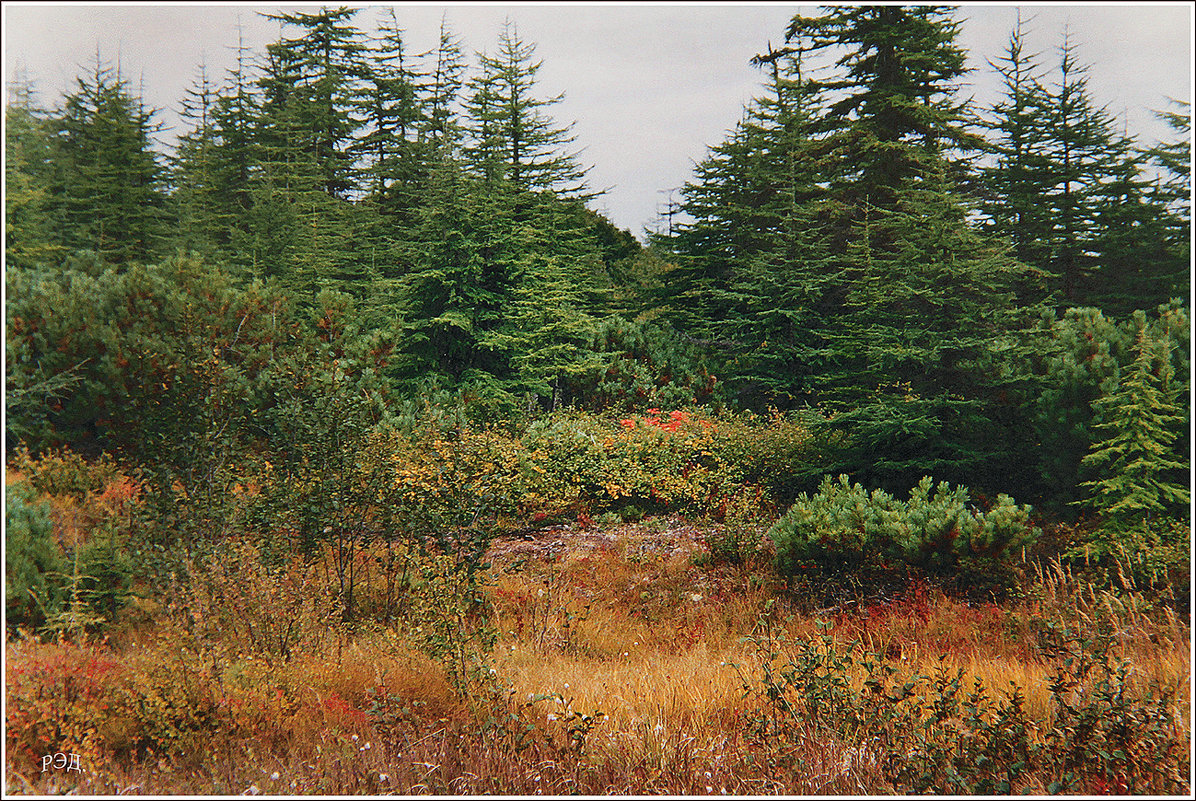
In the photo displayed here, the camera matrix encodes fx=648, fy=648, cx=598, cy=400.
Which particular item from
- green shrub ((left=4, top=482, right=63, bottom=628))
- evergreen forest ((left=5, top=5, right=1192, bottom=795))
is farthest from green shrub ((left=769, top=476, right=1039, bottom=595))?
green shrub ((left=4, top=482, right=63, bottom=628))

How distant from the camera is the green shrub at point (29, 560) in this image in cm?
394

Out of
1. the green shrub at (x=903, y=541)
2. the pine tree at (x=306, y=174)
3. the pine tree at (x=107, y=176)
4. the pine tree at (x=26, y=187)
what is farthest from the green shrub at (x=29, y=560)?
the pine tree at (x=306, y=174)

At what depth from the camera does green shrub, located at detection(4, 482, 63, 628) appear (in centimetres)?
394

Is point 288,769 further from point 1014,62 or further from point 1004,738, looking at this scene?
point 1014,62

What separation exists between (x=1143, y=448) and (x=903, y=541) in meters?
1.96

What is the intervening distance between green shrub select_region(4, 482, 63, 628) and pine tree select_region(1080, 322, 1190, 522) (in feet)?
24.2

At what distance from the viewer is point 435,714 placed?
388cm

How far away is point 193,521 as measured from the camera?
453cm

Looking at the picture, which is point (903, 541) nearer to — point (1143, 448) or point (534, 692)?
point (1143, 448)

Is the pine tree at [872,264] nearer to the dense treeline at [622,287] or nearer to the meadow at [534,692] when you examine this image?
the dense treeline at [622,287]

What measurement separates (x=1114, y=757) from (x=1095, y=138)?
10.3 metres

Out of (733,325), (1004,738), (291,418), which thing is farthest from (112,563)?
(733,325)

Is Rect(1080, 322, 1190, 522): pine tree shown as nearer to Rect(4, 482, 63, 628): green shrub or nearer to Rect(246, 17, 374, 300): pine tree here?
Rect(4, 482, 63, 628): green shrub

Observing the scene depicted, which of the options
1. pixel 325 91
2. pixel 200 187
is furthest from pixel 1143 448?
pixel 325 91
